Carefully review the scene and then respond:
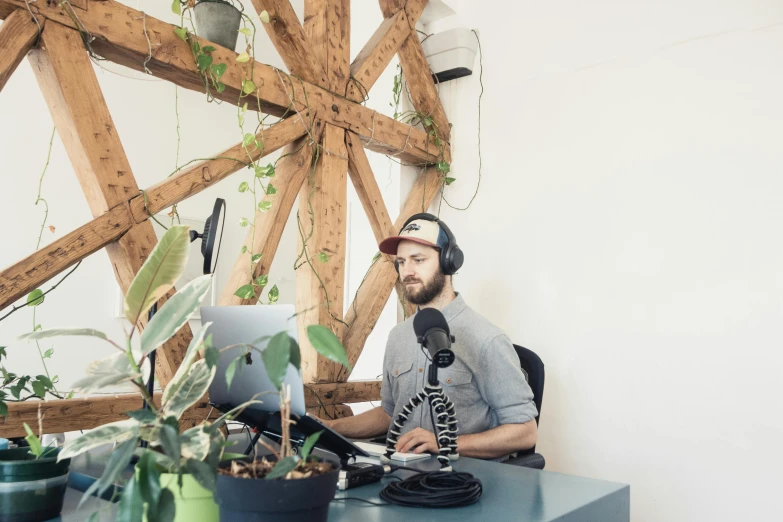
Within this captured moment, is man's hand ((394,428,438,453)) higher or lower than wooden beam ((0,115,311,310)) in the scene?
lower

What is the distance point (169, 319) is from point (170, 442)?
21cm

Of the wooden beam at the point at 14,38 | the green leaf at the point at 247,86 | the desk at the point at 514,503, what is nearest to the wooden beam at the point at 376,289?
the green leaf at the point at 247,86

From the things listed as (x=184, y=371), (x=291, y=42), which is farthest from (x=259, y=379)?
(x=291, y=42)

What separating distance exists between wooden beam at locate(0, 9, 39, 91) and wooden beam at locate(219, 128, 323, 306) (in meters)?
1.07

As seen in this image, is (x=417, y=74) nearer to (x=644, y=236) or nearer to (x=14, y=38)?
(x=644, y=236)

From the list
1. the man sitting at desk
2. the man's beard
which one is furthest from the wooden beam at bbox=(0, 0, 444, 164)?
the man's beard

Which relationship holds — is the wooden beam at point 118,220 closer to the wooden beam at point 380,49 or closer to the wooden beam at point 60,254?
the wooden beam at point 60,254

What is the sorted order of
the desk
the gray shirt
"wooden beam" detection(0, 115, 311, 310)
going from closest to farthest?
A: the desk, "wooden beam" detection(0, 115, 311, 310), the gray shirt

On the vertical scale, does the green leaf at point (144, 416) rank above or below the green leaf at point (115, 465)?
above

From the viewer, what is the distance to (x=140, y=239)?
2283mm

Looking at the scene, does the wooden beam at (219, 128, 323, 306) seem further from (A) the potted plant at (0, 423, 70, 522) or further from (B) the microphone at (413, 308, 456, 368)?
(A) the potted plant at (0, 423, 70, 522)

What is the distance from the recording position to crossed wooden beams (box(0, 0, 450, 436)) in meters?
2.09

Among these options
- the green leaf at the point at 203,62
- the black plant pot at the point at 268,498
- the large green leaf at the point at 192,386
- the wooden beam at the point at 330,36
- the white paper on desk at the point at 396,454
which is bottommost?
the white paper on desk at the point at 396,454

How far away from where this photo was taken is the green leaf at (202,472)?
2.95 feet
